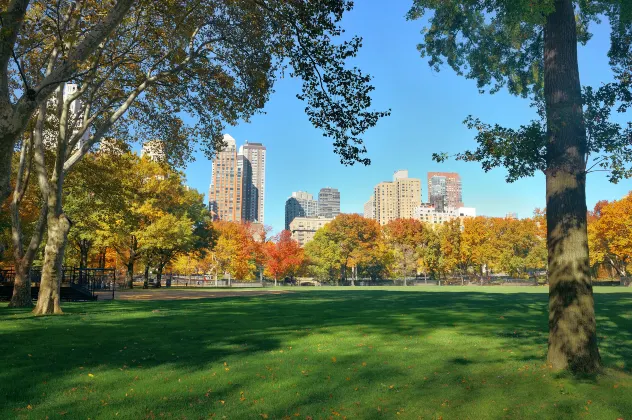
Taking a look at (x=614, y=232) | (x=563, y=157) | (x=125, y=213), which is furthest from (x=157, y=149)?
(x=614, y=232)

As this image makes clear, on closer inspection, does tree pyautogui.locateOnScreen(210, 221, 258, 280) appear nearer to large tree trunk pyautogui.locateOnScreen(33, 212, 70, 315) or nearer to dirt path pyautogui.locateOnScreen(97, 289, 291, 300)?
dirt path pyautogui.locateOnScreen(97, 289, 291, 300)

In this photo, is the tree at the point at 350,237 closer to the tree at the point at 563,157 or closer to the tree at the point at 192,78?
the tree at the point at 192,78

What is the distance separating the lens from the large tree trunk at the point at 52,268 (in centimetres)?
1551

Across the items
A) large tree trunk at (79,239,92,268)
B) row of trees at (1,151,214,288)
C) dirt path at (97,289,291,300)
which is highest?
row of trees at (1,151,214,288)

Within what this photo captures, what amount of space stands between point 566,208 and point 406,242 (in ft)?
253

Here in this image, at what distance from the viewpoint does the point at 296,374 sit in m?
7.32

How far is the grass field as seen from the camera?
18.3ft

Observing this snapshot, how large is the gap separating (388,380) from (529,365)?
2.91 metres

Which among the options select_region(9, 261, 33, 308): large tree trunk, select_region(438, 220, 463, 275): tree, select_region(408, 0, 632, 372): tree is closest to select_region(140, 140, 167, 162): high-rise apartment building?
select_region(9, 261, 33, 308): large tree trunk

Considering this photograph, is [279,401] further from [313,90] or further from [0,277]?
[0,277]

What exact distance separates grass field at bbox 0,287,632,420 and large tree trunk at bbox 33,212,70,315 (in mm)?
2708

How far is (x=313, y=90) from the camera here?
901 centimetres

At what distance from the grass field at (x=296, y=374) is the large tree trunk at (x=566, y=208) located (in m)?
0.57

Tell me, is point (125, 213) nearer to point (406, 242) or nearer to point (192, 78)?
point (192, 78)
